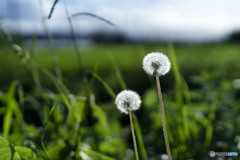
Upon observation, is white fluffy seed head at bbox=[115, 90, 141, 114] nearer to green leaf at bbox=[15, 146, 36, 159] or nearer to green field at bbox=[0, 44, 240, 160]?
green field at bbox=[0, 44, 240, 160]

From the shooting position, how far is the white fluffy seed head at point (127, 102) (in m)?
0.74

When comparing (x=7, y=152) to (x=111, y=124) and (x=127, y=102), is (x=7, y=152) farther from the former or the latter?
(x=111, y=124)

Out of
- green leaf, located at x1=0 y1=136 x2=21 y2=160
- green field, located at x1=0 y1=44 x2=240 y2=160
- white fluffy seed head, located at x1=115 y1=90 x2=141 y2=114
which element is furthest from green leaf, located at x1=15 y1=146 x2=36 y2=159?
white fluffy seed head, located at x1=115 y1=90 x2=141 y2=114

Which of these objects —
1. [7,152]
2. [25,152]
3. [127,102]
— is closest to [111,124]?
[25,152]

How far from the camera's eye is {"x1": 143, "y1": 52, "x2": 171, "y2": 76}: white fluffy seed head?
0.71 m

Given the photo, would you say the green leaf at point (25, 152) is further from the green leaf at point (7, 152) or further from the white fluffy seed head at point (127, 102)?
the white fluffy seed head at point (127, 102)

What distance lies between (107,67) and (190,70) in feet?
4.13

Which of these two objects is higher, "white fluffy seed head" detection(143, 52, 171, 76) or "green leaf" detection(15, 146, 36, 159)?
"white fluffy seed head" detection(143, 52, 171, 76)

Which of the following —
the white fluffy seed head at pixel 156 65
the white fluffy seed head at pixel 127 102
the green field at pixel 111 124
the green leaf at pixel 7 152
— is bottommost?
the green field at pixel 111 124

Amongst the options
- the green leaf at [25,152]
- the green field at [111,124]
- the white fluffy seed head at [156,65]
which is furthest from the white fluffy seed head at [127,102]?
the green leaf at [25,152]

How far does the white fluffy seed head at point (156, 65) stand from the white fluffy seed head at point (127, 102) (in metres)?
0.07

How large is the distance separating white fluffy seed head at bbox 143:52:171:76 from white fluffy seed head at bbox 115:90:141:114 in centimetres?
7

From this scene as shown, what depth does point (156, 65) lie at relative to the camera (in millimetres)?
716

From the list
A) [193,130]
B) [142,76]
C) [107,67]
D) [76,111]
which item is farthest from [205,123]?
[107,67]
